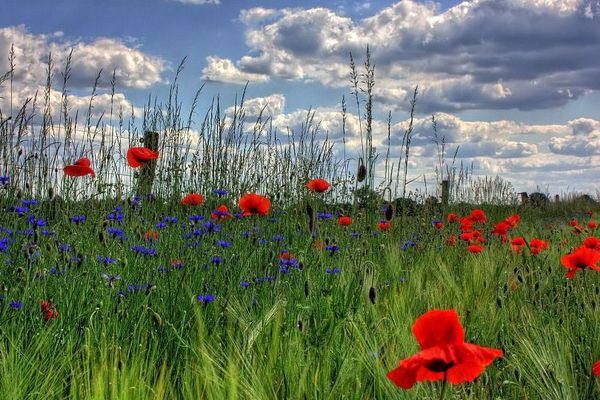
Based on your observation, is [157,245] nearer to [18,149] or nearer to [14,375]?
[14,375]

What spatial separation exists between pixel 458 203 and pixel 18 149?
667 centimetres

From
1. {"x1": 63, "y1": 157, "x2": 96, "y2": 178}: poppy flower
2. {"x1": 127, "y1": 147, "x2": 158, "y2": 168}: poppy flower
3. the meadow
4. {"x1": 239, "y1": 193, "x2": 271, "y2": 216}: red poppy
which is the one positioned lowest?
the meadow

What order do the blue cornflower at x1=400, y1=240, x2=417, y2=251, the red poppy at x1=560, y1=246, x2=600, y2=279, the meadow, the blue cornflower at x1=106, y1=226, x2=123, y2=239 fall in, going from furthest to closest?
the blue cornflower at x1=400, y1=240, x2=417, y2=251, the blue cornflower at x1=106, y1=226, x2=123, y2=239, the red poppy at x1=560, y1=246, x2=600, y2=279, the meadow

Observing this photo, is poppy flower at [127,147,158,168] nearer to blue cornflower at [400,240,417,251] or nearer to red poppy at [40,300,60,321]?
red poppy at [40,300,60,321]

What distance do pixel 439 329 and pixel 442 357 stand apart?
128mm

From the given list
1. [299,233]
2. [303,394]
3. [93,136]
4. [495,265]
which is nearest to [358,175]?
[303,394]

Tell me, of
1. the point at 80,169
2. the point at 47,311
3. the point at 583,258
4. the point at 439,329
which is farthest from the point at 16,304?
the point at 583,258

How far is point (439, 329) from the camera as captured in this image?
3.24ft

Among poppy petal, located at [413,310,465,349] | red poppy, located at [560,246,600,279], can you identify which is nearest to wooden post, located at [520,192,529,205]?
red poppy, located at [560,246,600,279]

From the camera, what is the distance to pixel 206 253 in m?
3.43

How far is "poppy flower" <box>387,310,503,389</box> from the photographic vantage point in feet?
2.87

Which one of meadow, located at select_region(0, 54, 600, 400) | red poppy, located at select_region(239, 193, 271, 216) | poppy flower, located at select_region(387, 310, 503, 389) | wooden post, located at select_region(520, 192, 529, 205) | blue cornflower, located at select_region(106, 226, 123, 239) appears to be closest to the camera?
poppy flower, located at select_region(387, 310, 503, 389)

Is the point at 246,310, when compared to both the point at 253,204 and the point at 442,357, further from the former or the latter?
the point at 442,357

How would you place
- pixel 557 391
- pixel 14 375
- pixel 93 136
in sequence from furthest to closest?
1. pixel 93 136
2. pixel 557 391
3. pixel 14 375
